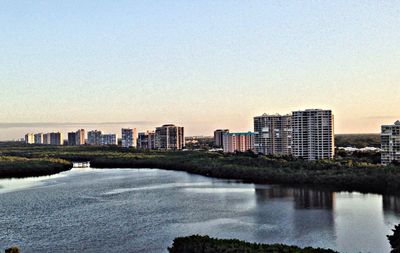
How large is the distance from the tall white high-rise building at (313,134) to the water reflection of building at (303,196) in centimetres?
1712

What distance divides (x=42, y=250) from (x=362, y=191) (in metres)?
20.2

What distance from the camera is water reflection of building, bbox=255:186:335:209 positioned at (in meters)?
24.1

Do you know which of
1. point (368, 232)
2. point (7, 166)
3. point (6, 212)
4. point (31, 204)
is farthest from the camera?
point (7, 166)

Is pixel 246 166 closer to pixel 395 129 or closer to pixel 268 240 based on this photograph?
pixel 395 129

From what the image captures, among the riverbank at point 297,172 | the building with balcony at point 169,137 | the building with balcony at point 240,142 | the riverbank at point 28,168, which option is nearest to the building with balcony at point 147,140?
the building with balcony at point 169,137

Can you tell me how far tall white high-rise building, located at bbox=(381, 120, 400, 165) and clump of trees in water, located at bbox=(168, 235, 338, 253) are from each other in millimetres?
28479

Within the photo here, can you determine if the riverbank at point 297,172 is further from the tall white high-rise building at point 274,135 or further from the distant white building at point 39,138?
the distant white building at point 39,138

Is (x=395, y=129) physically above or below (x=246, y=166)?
above

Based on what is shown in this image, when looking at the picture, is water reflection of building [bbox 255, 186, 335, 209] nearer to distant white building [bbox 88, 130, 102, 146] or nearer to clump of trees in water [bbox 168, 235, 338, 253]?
clump of trees in water [bbox 168, 235, 338, 253]

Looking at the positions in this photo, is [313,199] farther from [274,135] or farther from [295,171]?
[274,135]

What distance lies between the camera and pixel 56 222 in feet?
66.1

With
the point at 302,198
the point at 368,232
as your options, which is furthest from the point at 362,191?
the point at 368,232

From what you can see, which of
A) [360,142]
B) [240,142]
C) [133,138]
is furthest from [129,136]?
[360,142]

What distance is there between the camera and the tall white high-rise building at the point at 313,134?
46781 mm
